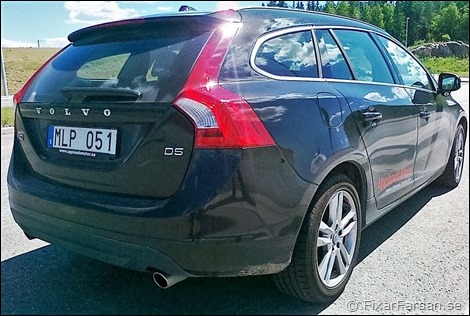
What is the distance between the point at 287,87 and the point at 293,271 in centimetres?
94

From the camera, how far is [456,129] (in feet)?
15.1

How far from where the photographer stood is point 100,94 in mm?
2100

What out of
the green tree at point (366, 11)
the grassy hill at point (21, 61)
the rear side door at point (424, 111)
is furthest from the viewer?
the green tree at point (366, 11)

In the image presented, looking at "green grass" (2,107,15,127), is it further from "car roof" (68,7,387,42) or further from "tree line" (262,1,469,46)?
"tree line" (262,1,469,46)

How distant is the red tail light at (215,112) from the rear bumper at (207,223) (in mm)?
65

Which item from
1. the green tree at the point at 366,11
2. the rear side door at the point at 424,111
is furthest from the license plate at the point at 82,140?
the green tree at the point at 366,11

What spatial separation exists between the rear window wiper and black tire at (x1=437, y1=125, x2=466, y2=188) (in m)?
3.73

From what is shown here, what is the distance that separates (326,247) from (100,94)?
146cm

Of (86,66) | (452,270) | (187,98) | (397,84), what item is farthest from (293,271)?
(397,84)

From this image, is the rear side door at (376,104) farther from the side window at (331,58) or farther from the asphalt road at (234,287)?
the asphalt road at (234,287)

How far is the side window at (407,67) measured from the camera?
355cm

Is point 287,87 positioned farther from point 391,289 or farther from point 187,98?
point 391,289

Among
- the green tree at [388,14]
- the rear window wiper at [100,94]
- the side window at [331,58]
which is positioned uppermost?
the green tree at [388,14]

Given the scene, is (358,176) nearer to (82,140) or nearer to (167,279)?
(167,279)
